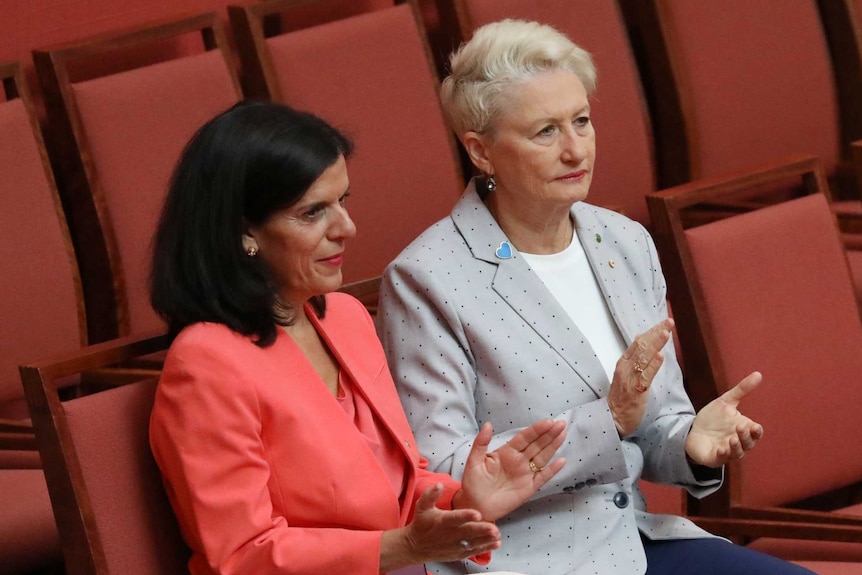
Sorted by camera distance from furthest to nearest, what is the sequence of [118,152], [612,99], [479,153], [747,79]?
[747,79] → [612,99] → [118,152] → [479,153]

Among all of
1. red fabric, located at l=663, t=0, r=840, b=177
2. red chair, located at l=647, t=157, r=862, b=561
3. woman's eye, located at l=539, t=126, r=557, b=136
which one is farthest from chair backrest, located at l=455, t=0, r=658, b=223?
woman's eye, located at l=539, t=126, r=557, b=136

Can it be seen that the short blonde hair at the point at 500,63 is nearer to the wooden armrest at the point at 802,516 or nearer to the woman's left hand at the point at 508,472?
the woman's left hand at the point at 508,472

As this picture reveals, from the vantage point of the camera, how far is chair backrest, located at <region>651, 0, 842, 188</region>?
276cm

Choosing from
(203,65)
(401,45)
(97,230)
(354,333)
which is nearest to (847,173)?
(401,45)

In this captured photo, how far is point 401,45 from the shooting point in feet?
8.16

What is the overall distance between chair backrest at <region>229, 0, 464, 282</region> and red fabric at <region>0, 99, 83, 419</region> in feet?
1.47

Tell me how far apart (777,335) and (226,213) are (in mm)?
847

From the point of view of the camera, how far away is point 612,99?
2682mm

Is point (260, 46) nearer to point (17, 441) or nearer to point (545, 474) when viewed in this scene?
point (17, 441)

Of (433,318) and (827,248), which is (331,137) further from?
(827,248)

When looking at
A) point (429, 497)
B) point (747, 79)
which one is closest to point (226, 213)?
point (429, 497)

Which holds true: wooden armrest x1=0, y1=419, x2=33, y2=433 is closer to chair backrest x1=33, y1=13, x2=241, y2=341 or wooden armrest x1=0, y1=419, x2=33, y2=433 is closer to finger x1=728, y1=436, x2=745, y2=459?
chair backrest x1=33, y1=13, x2=241, y2=341

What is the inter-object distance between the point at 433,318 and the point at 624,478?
0.29 m

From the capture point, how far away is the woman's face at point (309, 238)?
52.7 inches
